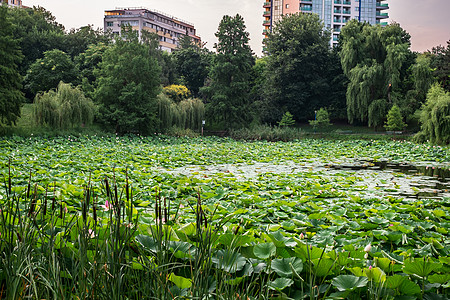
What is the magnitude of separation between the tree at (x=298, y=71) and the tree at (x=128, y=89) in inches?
441

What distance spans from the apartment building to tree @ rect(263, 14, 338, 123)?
1162 inches

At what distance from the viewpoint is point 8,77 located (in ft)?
43.7

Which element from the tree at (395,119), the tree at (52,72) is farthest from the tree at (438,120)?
the tree at (52,72)

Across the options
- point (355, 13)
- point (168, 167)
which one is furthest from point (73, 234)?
point (355, 13)

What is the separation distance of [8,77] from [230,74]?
46.3 feet

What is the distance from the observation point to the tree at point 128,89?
17031 mm

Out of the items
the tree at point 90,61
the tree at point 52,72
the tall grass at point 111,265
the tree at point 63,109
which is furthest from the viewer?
the tree at point 90,61

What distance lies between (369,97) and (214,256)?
75.9 feet

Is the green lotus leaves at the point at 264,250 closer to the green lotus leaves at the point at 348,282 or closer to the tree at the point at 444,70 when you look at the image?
the green lotus leaves at the point at 348,282

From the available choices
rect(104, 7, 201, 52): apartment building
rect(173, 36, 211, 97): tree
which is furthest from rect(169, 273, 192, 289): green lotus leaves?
rect(104, 7, 201, 52): apartment building

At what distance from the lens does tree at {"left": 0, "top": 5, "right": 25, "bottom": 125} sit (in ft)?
41.8

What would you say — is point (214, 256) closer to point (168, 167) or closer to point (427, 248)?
point (427, 248)

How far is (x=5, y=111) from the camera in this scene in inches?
499

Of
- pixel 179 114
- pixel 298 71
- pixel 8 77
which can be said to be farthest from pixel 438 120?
pixel 298 71
